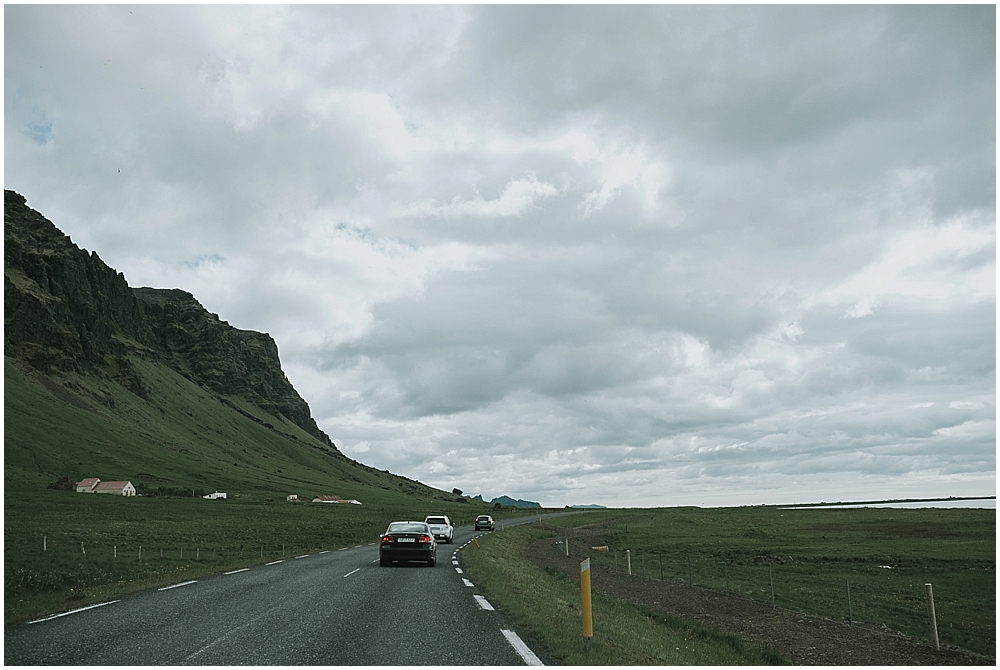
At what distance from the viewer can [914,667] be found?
16.5 m

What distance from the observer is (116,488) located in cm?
12281

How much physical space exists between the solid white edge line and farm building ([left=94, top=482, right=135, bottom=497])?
125465mm

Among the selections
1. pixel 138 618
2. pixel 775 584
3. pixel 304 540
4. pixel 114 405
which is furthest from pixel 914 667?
pixel 114 405

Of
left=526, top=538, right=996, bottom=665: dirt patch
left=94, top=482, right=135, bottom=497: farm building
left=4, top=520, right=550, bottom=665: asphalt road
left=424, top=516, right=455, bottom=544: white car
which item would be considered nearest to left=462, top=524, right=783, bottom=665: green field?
left=4, top=520, right=550, bottom=665: asphalt road

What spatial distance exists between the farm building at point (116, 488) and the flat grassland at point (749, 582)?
82.4 metres

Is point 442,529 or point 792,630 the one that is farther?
point 442,529

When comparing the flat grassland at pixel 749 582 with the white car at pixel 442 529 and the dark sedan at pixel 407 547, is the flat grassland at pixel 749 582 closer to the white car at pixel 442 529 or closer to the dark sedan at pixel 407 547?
the dark sedan at pixel 407 547

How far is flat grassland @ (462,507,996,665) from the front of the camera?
14.2 m

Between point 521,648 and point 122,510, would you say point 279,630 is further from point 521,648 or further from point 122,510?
point 122,510

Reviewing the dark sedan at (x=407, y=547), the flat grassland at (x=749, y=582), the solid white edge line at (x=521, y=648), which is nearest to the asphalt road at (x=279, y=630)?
the solid white edge line at (x=521, y=648)

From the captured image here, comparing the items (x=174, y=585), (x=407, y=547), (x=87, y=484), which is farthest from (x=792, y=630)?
(x=87, y=484)

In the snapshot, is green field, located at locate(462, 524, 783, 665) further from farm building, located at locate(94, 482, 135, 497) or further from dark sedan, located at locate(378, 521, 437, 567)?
farm building, located at locate(94, 482, 135, 497)

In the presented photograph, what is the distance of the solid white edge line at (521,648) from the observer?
995 cm

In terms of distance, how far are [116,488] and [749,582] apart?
11794 centimetres
